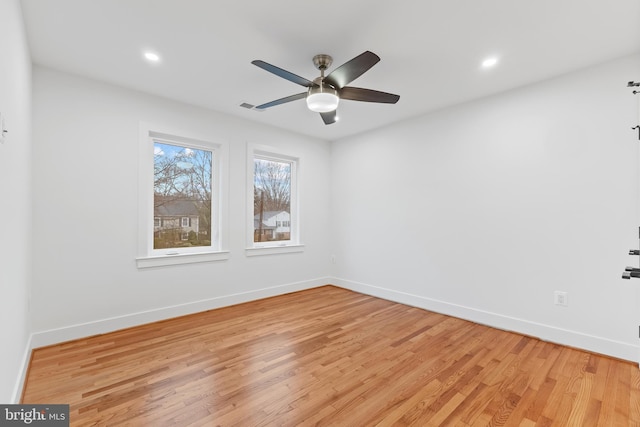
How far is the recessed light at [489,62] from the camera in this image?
2.48m

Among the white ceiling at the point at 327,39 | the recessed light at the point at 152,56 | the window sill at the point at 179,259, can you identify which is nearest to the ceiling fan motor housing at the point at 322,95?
the white ceiling at the point at 327,39

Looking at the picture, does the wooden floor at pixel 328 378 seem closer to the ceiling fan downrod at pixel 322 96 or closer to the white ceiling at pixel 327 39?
the ceiling fan downrod at pixel 322 96

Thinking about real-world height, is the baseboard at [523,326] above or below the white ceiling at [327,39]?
below

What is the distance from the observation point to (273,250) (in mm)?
4285

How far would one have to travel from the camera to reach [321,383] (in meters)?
2.04

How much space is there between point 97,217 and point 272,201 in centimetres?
222

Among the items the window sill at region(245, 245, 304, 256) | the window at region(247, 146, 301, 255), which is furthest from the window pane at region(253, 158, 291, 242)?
the window sill at region(245, 245, 304, 256)

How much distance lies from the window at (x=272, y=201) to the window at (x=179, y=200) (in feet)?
1.58

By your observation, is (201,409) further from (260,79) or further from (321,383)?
(260,79)

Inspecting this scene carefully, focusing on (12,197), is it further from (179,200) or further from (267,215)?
(267,215)

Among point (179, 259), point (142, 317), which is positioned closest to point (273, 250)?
point (179, 259)

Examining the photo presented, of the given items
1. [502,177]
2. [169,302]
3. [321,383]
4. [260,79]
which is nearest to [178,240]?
[169,302]

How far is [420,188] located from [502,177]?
972 millimetres

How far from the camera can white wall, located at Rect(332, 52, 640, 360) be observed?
8.08ft
